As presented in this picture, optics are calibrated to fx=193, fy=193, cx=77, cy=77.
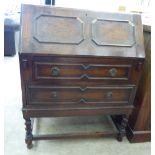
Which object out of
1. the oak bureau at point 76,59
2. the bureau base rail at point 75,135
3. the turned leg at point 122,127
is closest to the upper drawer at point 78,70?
the oak bureau at point 76,59

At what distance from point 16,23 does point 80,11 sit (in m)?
2.73

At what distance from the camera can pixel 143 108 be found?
1743mm

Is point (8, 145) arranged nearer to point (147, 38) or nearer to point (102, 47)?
point (102, 47)

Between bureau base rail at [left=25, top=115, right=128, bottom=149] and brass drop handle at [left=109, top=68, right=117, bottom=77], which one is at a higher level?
brass drop handle at [left=109, top=68, right=117, bottom=77]

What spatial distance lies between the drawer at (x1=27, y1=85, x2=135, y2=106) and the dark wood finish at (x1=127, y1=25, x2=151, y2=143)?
0.62 ft

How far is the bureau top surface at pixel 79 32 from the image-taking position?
4.29 ft

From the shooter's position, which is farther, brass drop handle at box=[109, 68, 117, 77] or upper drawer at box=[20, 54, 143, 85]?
brass drop handle at box=[109, 68, 117, 77]

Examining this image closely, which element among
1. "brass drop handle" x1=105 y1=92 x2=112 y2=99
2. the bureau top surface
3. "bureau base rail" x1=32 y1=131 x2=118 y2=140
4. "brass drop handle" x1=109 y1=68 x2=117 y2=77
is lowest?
"bureau base rail" x1=32 y1=131 x2=118 y2=140

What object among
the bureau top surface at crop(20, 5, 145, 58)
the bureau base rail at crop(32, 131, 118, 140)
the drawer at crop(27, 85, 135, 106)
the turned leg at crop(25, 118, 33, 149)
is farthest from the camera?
the bureau base rail at crop(32, 131, 118, 140)

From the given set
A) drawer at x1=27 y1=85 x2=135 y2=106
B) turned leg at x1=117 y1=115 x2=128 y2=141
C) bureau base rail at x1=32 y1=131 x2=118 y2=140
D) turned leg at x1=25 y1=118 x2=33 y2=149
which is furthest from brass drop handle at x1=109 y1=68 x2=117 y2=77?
turned leg at x1=25 y1=118 x2=33 y2=149

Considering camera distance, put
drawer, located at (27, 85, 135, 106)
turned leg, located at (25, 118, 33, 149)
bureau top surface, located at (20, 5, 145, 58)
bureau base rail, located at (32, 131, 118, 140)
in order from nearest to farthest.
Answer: bureau top surface, located at (20, 5, 145, 58), drawer, located at (27, 85, 135, 106), turned leg, located at (25, 118, 33, 149), bureau base rail, located at (32, 131, 118, 140)

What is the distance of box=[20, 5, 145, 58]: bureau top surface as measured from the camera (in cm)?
131

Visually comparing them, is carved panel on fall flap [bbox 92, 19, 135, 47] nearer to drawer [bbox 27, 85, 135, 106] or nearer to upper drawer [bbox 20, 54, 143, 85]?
upper drawer [bbox 20, 54, 143, 85]
